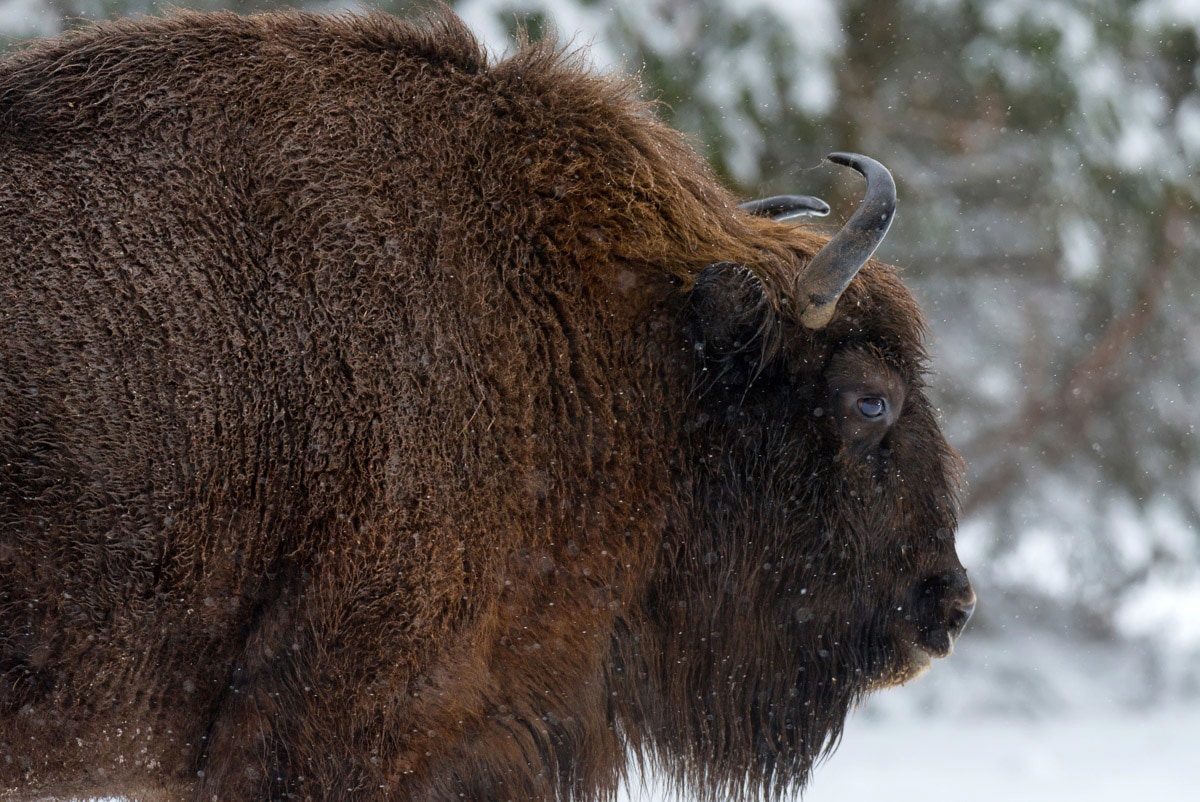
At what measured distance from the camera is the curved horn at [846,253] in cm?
268

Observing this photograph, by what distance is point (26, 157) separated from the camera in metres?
2.42

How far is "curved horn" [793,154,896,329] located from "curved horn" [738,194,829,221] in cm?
61

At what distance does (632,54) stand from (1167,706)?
633 centimetres

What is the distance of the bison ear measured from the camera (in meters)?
2.79

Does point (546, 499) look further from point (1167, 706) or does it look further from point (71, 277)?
point (1167, 706)

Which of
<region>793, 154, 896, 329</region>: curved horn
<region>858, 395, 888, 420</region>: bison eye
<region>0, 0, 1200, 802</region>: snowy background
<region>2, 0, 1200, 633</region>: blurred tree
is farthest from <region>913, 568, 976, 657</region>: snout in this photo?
<region>2, 0, 1200, 633</region>: blurred tree

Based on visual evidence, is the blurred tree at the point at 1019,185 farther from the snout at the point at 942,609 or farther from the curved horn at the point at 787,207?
the snout at the point at 942,609

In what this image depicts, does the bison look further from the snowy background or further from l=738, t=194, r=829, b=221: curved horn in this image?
the snowy background

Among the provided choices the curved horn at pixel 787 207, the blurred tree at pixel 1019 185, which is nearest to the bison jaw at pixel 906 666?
the curved horn at pixel 787 207

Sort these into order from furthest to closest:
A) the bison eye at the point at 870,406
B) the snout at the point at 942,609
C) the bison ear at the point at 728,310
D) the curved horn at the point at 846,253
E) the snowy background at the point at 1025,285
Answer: the snowy background at the point at 1025,285 → the snout at the point at 942,609 → the bison eye at the point at 870,406 → the bison ear at the point at 728,310 → the curved horn at the point at 846,253

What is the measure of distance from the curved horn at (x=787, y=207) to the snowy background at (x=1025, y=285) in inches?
128

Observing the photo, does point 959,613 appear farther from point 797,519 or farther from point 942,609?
point 797,519

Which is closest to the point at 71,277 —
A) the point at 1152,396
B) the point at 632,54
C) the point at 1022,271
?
the point at 632,54

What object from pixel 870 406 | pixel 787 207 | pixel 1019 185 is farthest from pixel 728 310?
pixel 1019 185
